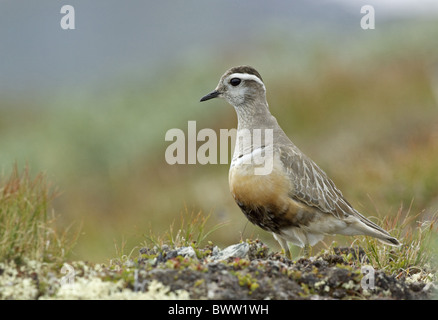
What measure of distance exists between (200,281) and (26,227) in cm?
176

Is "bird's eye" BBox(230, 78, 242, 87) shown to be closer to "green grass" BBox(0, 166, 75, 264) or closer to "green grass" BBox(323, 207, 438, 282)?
"green grass" BBox(323, 207, 438, 282)

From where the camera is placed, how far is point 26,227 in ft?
18.8

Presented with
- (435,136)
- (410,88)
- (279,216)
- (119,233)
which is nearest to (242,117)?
(279,216)

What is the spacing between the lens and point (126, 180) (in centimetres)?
1509

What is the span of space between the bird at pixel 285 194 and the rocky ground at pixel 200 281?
82cm

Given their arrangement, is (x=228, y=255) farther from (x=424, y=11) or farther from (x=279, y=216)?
(x=424, y=11)

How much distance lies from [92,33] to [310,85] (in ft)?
309

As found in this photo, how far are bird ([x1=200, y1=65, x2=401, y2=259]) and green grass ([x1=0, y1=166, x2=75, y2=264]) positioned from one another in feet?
7.00

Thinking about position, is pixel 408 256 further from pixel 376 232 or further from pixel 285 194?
pixel 285 194

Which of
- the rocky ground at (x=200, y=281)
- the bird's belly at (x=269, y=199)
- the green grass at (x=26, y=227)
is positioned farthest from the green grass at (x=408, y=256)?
the green grass at (x=26, y=227)

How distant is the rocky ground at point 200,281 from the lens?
5152 mm

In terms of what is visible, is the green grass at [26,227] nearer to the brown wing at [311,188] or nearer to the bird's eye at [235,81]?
the brown wing at [311,188]

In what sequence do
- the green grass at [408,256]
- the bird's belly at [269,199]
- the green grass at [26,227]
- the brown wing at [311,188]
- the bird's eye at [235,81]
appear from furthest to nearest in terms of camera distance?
the bird's eye at [235,81]
the brown wing at [311,188]
the bird's belly at [269,199]
the green grass at [408,256]
the green grass at [26,227]
